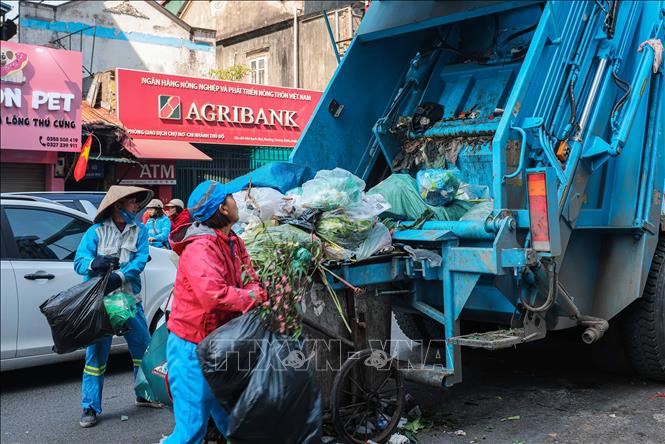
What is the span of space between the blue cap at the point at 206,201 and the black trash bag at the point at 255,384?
474 millimetres

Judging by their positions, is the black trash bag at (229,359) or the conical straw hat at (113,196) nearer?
the black trash bag at (229,359)

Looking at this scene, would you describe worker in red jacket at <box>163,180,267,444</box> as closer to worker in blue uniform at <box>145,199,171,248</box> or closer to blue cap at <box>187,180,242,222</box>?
blue cap at <box>187,180,242,222</box>

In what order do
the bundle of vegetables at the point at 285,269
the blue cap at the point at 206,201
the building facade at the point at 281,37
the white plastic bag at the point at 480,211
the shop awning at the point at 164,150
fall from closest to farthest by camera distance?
the blue cap at the point at 206,201 → the bundle of vegetables at the point at 285,269 → the white plastic bag at the point at 480,211 → the shop awning at the point at 164,150 → the building facade at the point at 281,37

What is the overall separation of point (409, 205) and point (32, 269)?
2734mm

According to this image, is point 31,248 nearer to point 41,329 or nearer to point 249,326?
point 41,329

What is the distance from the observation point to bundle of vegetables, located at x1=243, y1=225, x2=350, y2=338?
10.4ft

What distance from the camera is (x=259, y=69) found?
19906 mm

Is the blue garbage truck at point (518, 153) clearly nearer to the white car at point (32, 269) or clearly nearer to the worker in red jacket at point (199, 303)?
the worker in red jacket at point (199, 303)

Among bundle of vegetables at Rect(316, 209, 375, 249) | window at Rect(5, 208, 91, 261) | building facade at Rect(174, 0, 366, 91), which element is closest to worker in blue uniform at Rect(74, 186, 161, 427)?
window at Rect(5, 208, 91, 261)

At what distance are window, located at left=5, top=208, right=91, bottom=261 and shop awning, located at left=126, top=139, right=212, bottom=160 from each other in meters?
7.12

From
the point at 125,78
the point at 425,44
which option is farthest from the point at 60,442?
the point at 125,78

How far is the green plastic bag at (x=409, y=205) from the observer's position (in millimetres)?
4219

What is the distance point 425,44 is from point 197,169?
919 centimetres

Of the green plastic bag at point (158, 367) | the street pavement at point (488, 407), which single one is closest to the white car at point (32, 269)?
the street pavement at point (488, 407)
